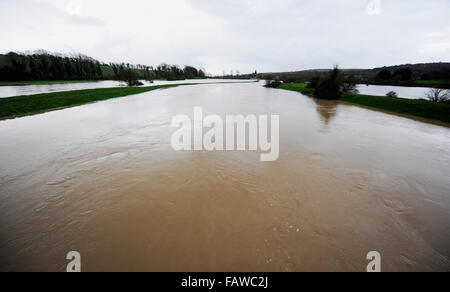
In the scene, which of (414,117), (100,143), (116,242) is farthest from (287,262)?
(414,117)

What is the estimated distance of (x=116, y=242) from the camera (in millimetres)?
2918

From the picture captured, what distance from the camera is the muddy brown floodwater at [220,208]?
8.83 feet

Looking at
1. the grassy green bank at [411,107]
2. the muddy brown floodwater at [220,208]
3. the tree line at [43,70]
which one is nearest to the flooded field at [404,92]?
the grassy green bank at [411,107]

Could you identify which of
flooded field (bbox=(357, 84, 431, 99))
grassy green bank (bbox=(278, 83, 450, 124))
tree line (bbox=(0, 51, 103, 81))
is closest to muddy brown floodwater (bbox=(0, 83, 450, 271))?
grassy green bank (bbox=(278, 83, 450, 124))

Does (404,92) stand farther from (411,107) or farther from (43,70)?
(43,70)

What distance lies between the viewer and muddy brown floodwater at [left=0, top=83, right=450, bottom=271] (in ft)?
8.83

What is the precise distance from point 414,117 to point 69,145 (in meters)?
25.0

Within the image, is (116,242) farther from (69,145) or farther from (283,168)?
(69,145)

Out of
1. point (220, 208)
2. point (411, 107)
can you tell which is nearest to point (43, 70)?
point (220, 208)

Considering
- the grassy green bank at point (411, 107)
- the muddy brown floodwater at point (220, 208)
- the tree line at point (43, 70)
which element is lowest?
the muddy brown floodwater at point (220, 208)

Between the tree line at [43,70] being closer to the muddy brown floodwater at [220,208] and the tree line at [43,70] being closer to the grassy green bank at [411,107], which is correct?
the muddy brown floodwater at [220,208]

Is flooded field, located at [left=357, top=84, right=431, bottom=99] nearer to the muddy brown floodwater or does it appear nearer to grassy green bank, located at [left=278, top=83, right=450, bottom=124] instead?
grassy green bank, located at [left=278, top=83, right=450, bottom=124]

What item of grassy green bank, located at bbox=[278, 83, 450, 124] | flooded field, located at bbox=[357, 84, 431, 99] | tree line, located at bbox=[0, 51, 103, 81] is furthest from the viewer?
tree line, located at bbox=[0, 51, 103, 81]

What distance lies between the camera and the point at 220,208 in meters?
3.72
